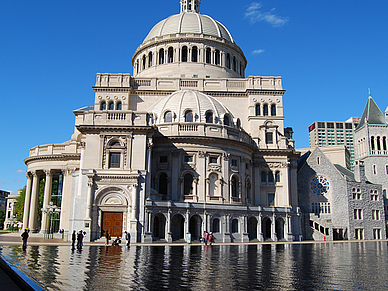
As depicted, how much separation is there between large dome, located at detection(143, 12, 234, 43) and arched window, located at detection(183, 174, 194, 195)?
32.8 meters

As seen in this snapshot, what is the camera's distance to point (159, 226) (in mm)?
49188

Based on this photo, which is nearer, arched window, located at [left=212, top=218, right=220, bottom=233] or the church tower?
arched window, located at [left=212, top=218, right=220, bottom=233]

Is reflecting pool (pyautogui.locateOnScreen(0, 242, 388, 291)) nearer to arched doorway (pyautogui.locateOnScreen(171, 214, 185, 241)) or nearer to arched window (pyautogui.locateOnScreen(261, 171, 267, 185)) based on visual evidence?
arched doorway (pyautogui.locateOnScreen(171, 214, 185, 241))

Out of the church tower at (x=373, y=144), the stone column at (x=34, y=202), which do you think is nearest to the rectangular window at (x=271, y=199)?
the church tower at (x=373, y=144)

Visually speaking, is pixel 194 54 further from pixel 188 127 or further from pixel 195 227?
pixel 195 227

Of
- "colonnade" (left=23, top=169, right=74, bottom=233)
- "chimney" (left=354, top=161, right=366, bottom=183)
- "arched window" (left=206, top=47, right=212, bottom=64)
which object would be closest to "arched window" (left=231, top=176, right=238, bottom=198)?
"chimney" (left=354, top=161, right=366, bottom=183)

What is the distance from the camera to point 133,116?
164 feet

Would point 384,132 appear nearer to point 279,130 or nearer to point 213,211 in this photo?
point 279,130

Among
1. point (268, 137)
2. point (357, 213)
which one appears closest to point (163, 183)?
point (268, 137)

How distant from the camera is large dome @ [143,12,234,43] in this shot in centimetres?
7700

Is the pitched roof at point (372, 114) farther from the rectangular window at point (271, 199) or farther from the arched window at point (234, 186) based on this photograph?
the arched window at point (234, 186)

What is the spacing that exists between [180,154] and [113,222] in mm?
13846

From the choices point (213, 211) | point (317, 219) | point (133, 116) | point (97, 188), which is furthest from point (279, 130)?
point (97, 188)

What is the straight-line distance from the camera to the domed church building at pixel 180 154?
47531 millimetres
